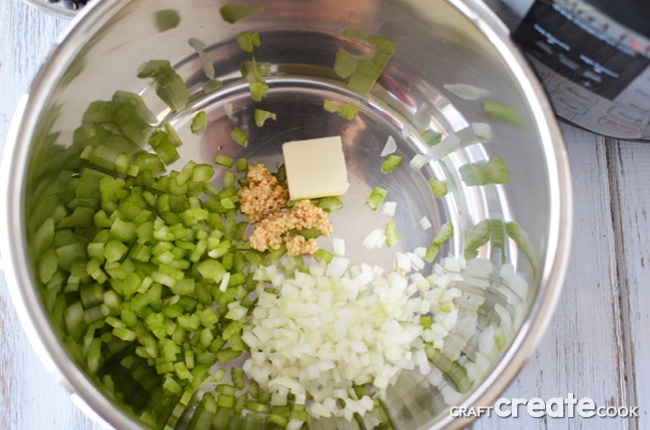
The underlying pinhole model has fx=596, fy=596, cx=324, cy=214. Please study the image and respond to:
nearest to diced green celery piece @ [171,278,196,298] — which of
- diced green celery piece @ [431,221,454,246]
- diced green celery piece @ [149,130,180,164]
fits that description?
diced green celery piece @ [149,130,180,164]

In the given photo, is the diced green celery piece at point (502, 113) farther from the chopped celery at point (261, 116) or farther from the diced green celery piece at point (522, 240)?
the chopped celery at point (261, 116)

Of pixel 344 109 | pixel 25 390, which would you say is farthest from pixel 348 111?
pixel 25 390

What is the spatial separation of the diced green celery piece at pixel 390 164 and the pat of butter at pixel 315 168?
0.10m

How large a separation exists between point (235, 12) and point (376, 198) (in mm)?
452

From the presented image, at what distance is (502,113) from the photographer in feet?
3.50

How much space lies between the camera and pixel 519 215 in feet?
3.59

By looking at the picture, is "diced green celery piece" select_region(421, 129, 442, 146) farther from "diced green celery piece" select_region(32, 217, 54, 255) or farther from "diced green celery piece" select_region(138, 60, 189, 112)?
"diced green celery piece" select_region(32, 217, 54, 255)

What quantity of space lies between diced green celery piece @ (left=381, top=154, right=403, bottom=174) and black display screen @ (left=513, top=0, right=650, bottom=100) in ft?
1.25

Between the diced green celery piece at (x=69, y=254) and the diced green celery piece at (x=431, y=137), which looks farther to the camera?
the diced green celery piece at (x=431, y=137)

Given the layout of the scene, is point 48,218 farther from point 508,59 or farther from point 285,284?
point 508,59

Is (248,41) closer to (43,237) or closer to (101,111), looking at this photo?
(101,111)

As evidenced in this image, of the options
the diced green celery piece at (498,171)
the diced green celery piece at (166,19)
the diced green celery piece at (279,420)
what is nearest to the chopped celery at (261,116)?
the diced green celery piece at (166,19)

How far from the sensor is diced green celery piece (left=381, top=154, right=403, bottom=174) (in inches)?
49.1

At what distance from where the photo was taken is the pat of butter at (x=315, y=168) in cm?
117
